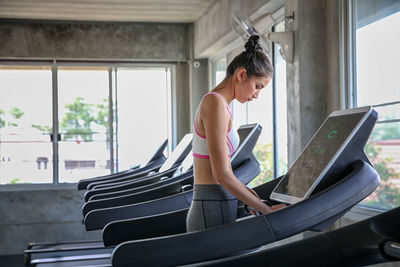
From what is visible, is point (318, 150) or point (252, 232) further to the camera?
point (318, 150)

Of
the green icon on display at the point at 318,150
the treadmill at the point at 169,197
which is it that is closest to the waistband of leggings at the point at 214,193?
the green icon on display at the point at 318,150

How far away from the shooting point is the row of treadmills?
1.00 metres

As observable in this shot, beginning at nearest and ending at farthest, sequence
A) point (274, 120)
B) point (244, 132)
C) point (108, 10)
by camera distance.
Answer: point (244, 132) → point (274, 120) → point (108, 10)

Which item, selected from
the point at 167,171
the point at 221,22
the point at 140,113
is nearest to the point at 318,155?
the point at 167,171

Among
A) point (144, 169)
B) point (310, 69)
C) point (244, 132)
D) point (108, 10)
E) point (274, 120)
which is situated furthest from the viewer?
point (108, 10)

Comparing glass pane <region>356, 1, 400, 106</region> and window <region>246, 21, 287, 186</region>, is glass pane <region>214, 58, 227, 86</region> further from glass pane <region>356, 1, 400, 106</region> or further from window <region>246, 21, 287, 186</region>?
glass pane <region>356, 1, 400, 106</region>

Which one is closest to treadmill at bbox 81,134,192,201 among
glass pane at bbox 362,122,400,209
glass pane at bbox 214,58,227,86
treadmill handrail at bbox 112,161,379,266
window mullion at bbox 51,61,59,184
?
glass pane at bbox 362,122,400,209

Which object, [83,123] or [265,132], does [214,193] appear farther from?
[83,123]

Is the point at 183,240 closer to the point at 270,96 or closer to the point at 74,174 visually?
the point at 270,96

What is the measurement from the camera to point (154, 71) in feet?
23.7

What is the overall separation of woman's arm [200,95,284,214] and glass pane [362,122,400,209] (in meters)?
1.21

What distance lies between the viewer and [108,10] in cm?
624

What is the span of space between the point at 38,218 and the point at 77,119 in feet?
4.44

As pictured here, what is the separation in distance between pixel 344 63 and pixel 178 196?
4.37 feet
